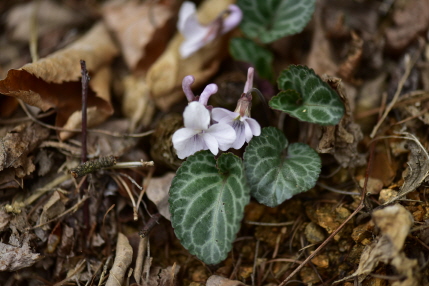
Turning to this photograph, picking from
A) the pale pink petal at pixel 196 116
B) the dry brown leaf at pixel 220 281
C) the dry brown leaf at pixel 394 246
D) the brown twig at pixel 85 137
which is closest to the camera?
the dry brown leaf at pixel 394 246

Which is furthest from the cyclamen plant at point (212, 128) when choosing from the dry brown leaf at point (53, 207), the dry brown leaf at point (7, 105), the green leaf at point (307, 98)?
the dry brown leaf at point (7, 105)

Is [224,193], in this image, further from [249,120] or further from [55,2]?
[55,2]

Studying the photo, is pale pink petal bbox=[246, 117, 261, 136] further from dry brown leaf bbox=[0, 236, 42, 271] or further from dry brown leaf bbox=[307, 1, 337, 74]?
dry brown leaf bbox=[0, 236, 42, 271]

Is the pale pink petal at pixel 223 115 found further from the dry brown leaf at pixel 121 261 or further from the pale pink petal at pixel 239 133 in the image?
the dry brown leaf at pixel 121 261

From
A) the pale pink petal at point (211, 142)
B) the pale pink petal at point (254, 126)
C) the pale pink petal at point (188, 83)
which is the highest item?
the pale pink petal at point (188, 83)

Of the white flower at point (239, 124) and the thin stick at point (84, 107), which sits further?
the thin stick at point (84, 107)

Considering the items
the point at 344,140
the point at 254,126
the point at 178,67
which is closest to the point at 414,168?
the point at 344,140

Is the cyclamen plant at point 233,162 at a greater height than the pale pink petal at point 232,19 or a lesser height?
lesser
